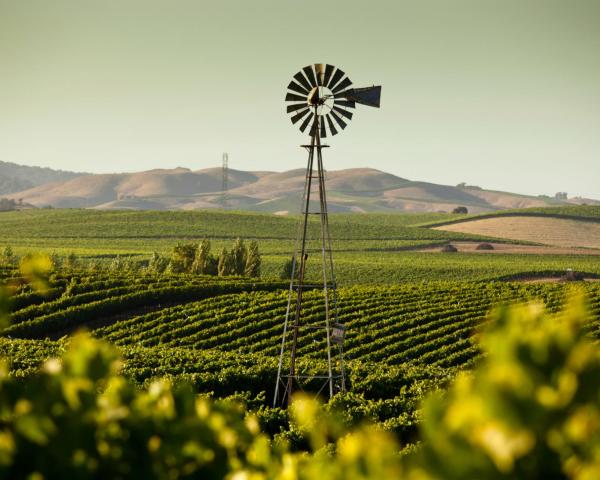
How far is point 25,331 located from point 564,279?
5140 cm

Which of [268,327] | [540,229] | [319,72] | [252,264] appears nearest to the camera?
[319,72]

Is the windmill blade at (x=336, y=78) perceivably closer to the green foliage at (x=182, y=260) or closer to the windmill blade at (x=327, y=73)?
the windmill blade at (x=327, y=73)

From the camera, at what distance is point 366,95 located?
68.3 feet

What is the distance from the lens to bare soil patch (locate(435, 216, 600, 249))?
12781 centimetres

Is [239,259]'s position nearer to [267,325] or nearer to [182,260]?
[182,260]

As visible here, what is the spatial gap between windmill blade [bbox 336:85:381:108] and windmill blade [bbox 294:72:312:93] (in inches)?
39.3

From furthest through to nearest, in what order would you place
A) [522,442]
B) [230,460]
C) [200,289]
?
[200,289] → [230,460] → [522,442]

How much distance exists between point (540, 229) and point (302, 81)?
399ft

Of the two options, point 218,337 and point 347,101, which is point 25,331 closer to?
point 218,337

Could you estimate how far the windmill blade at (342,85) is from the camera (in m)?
20.8

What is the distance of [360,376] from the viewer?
23.7 meters

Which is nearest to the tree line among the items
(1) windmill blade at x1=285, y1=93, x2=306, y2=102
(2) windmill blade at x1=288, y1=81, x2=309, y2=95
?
(1) windmill blade at x1=285, y1=93, x2=306, y2=102

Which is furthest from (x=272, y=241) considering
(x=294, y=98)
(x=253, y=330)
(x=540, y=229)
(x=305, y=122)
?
(x=294, y=98)

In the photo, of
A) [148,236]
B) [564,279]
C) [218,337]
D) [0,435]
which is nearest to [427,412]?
[0,435]
